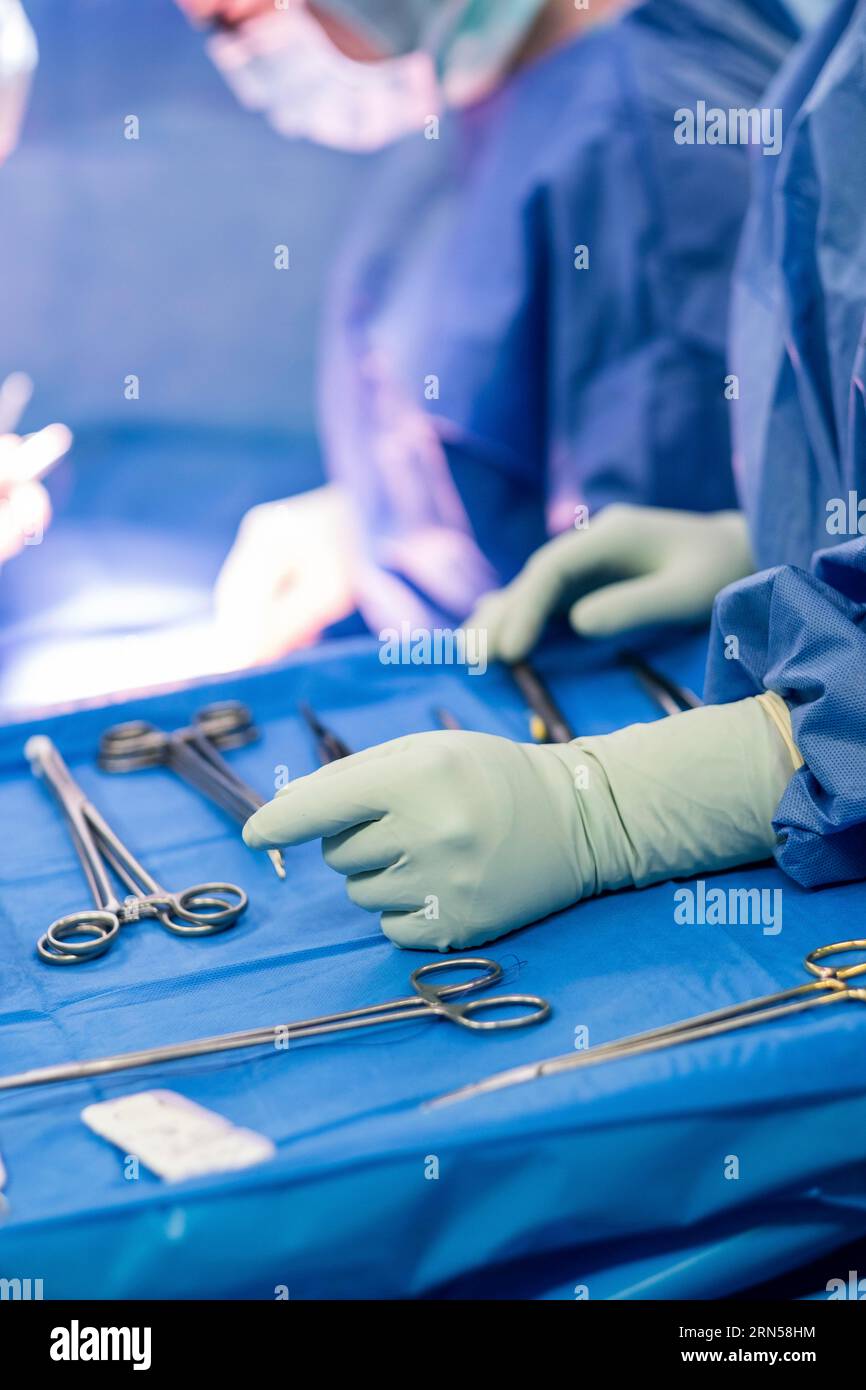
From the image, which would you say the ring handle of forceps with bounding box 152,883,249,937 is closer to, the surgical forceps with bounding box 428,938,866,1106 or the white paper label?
the white paper label

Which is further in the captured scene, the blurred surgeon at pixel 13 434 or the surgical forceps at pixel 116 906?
the blurred surgeon at pixel 13 434

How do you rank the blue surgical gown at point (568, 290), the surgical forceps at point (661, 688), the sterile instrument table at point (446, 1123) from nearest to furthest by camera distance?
the sterile instrument table at point (446, 1123)
the surgical forceps at point (661, 688)
the blue surgical gown at point (568, 290)

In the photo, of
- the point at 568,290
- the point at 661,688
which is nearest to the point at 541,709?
the point at 661,688

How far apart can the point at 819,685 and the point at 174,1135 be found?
2.49 feet

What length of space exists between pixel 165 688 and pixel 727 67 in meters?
1.46

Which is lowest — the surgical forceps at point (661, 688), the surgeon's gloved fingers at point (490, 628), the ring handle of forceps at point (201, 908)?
the ring handle of forceps at point (201, 908)

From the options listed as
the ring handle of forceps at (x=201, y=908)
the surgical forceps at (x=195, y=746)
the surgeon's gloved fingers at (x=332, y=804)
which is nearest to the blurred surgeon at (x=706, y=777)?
the surgeon's gloved fingers at (x=332, y=804)

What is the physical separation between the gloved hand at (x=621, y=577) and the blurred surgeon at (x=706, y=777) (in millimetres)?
419

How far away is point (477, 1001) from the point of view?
1255mm

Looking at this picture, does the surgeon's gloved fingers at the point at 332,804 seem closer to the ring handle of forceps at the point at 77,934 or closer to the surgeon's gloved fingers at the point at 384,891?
the surgeon's gloved fingers at the point at 384,891

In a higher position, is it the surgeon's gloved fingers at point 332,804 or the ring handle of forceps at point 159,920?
the surgeon's gloved fingers at point 332,804

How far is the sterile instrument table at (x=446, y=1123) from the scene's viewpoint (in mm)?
1056

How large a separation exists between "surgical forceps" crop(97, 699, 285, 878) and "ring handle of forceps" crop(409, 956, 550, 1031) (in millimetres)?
511

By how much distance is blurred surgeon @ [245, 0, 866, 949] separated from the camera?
135cm
